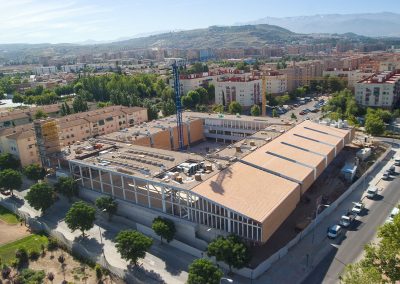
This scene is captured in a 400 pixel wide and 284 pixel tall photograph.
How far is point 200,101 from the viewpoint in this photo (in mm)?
121875

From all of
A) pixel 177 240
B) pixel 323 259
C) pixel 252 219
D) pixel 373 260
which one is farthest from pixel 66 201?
pixel 373 260

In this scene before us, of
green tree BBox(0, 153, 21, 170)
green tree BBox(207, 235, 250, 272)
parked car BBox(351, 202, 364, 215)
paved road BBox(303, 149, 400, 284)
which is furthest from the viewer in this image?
green tree BBox(0, 153, 21, 170)

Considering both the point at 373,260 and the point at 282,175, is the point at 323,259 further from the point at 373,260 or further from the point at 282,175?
the point at 282,175

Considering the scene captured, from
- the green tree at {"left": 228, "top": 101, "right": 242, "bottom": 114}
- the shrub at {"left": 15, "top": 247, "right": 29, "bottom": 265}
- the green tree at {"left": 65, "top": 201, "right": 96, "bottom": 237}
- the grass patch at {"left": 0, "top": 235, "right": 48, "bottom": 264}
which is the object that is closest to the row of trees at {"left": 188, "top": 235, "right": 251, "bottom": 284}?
the green tree at {"left": 65, "top": 201, "right": 96, "bottom": 237}

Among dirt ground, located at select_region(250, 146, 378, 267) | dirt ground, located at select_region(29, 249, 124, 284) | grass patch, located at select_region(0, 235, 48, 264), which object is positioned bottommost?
dirt ground, located at select_region(29, 249, 124, 284)

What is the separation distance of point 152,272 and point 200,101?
88.5 metres

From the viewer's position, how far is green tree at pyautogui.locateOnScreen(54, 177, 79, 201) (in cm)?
5288

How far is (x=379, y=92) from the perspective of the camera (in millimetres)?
98375

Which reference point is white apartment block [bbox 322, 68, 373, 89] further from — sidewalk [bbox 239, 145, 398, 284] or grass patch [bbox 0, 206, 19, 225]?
grass patch [bbox 0, 206, 19, 225]

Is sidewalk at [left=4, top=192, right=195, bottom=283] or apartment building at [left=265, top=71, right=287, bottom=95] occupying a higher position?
apartment building at [left=265, top=71, right=287, bottom=95]

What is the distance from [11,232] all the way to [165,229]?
23.8 metres

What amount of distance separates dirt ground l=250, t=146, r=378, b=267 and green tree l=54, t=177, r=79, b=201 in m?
29.6

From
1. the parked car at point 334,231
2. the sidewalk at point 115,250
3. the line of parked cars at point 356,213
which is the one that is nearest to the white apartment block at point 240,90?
the line of parked cars at point 356,213

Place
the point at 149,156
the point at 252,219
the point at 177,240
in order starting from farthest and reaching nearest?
the point at 149,156 → the point at 177,240 → the point at 252,219
